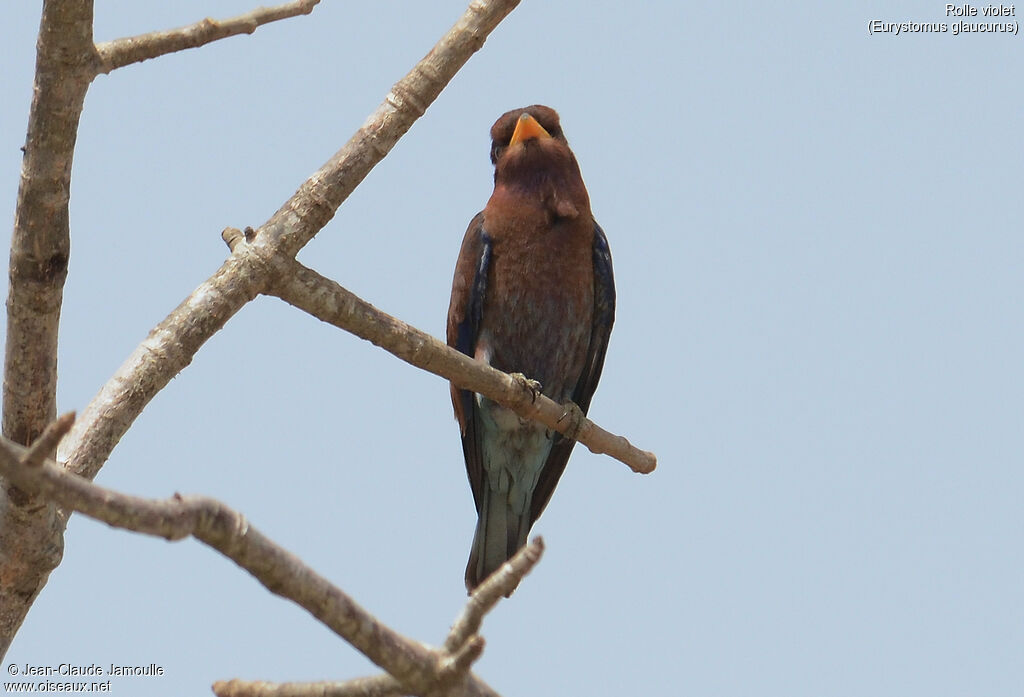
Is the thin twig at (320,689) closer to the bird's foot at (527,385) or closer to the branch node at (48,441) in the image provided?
the branch node at (48,441)

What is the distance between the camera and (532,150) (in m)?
6.03

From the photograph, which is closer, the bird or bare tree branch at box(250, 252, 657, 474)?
bare tree branch at box(250, 252, 657, 474)

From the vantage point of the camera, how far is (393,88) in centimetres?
432

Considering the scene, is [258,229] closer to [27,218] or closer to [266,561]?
[27,218]

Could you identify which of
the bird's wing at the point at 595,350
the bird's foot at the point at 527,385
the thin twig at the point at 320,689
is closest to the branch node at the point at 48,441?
the thin twig at the point at 320,689

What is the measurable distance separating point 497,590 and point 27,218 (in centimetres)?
181

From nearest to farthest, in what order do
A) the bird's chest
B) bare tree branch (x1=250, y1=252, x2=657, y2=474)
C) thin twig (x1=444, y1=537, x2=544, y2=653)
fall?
thin twig (x1=444, y1=537, x2=544, y2=653) → bare tree branch (x1=250, y1=252, x2=657, y2=474) → the bird's chest

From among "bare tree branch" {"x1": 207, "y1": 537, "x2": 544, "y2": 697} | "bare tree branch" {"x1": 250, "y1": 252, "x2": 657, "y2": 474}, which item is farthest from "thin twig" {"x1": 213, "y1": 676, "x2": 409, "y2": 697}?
"bare tree branch" {"x1": 250, "y1": 252, "x2": 657, "y2": 474}

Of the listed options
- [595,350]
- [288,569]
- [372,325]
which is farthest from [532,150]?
[288,569]

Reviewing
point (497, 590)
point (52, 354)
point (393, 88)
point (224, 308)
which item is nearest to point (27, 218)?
point (52, 354)

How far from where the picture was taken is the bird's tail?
19.7 ft

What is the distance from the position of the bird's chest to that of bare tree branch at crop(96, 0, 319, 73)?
1.71m

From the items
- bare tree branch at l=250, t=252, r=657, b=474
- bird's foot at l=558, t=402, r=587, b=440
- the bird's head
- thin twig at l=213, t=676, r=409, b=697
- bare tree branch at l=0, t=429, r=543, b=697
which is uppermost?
the bird's head

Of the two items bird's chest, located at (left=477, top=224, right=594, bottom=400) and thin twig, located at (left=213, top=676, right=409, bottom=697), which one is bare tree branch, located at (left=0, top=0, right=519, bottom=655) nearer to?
thin twig, located at (left=213, top=676, right=409, bottom=697)
